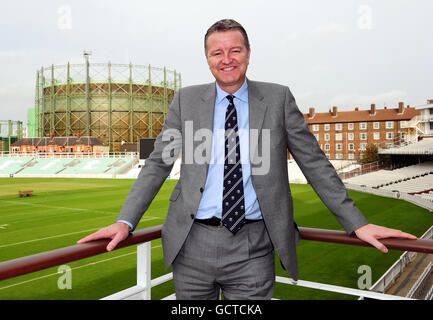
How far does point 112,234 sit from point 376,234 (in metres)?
1.35

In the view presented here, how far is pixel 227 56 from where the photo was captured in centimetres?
199

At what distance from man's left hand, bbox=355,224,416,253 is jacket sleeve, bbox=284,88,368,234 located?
0.10 feet

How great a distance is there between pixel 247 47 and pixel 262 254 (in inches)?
44.7

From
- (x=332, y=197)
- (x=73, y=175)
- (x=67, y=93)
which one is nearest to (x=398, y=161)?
(x=73, y=175)

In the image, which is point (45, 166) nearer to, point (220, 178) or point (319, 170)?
point (220, 178)

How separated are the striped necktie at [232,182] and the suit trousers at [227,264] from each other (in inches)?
2.2

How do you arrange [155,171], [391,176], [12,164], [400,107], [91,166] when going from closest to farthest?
[155,171] → [391,176] → [91,166] → [12,164] → [400,107]

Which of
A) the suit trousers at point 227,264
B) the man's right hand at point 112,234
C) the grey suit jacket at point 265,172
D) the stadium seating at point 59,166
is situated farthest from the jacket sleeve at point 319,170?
the stadium seating at point 59,166

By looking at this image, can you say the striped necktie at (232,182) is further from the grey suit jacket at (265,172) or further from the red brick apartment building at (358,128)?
the red brick apartment building at (358,128)

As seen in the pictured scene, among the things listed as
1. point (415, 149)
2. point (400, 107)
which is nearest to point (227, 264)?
point (415, 149)

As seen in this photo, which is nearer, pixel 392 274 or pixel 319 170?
pixel 319 170

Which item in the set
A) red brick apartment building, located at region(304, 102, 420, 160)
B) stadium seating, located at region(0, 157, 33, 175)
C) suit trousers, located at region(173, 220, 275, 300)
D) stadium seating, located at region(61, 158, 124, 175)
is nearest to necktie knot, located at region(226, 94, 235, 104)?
suit trousers, located at region(173, 220, 275, 300)

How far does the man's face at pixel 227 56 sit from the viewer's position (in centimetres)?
198
